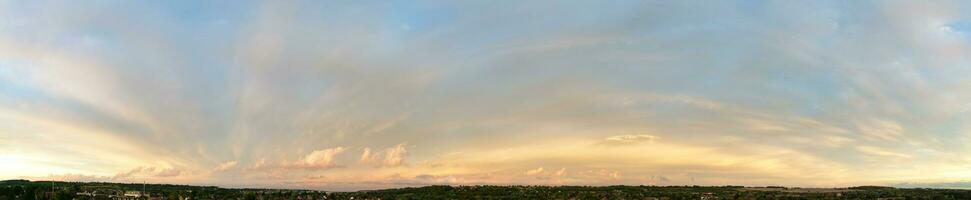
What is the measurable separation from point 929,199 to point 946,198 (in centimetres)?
463

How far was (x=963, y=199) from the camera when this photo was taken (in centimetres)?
19925

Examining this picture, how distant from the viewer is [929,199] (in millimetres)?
198125

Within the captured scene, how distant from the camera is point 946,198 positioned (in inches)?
7771

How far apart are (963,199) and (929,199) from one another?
11.0 metres

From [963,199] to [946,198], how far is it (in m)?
6.69
